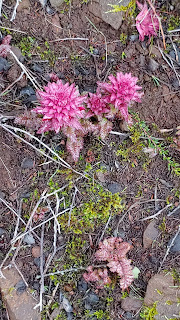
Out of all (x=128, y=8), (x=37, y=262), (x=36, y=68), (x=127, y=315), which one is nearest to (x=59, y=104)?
(x=36, y=68)

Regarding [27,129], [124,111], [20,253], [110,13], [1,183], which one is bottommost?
[20,253]

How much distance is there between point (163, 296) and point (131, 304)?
0.41 m

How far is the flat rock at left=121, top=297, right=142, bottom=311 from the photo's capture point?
3697mm

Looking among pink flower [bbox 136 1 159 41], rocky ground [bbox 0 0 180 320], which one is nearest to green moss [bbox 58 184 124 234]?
rocky ground [bbox 0 0 180 320]

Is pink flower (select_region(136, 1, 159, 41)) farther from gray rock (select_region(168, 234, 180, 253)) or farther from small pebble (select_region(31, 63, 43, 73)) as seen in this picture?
gray rock (select_region(168, 234, 180, 253))

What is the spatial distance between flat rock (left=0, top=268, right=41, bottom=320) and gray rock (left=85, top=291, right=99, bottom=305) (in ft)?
2.05

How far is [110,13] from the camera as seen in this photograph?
3.70 m

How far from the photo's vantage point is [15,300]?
3.62 meters

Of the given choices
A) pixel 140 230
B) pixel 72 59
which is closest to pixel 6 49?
pixel 72 59

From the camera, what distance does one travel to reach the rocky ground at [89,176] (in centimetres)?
366

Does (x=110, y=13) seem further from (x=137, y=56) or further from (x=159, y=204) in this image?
(x=159, y=204)

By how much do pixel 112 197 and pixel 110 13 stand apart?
227 centimetres

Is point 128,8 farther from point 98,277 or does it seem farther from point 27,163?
point 98,277

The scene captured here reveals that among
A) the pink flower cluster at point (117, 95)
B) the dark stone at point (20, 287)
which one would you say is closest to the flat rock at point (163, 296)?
the dark stone at point (20, 287)
